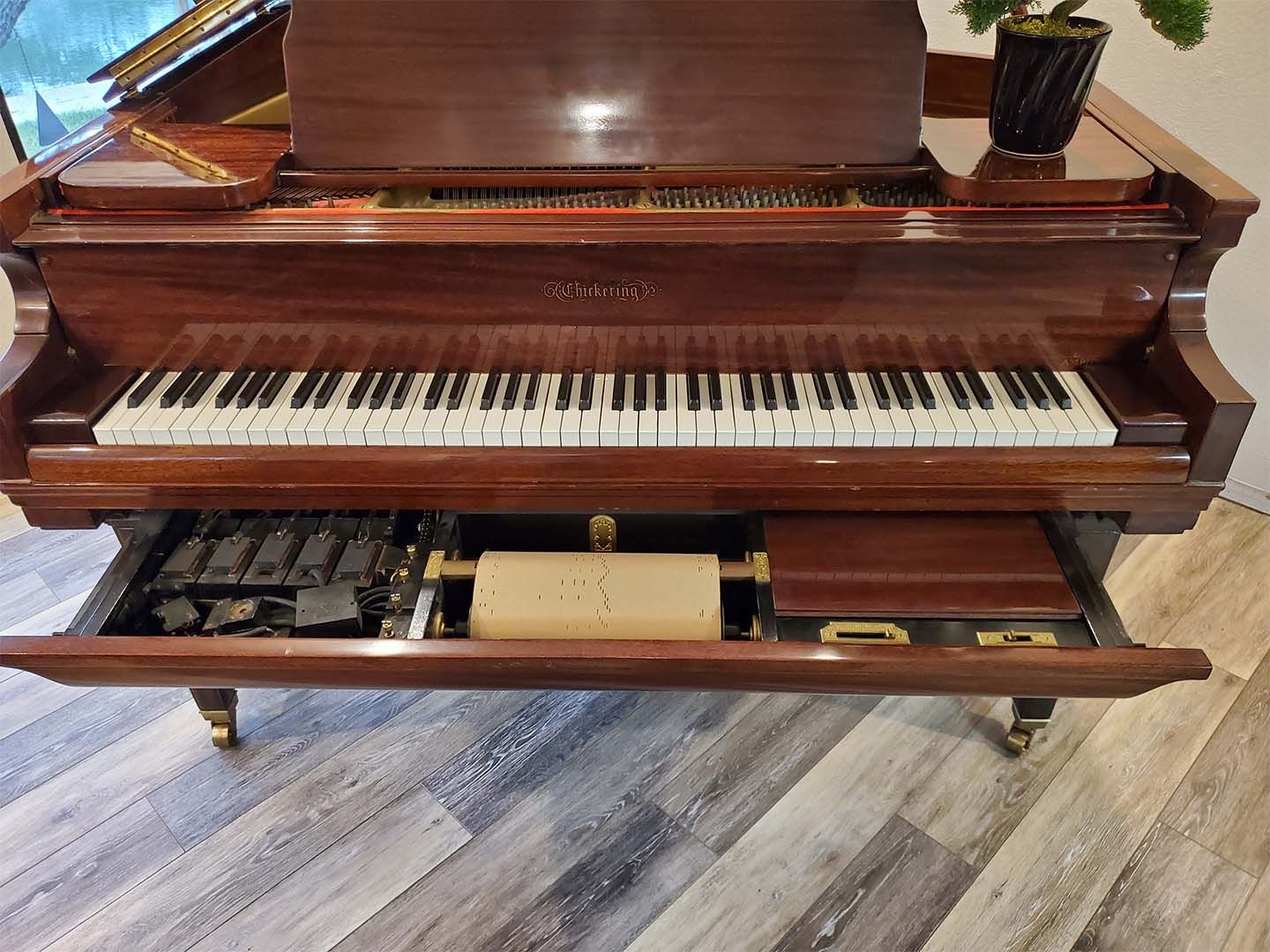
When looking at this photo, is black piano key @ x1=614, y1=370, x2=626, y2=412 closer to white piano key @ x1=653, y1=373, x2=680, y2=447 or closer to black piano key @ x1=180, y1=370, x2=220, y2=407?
white piano key @ x1=653, y1=373, x2=680, y2=447

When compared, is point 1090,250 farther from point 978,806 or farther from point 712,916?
point 712,916

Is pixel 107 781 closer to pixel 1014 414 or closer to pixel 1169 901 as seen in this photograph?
pixel 1014 414

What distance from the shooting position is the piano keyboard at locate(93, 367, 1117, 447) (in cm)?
157

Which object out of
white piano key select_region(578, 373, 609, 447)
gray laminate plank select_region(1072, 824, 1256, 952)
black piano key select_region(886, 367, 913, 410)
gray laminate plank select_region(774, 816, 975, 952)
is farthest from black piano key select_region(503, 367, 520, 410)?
gray laminate plank select_region(1072, 824, 1256, 952)

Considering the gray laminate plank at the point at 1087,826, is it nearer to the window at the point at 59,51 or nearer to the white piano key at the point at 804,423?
the white piano key at the point at 804,423

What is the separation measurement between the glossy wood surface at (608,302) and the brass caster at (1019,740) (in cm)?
83

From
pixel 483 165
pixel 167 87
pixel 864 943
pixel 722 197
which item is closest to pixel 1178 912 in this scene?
Result: pixel 864 943

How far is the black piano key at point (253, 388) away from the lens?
1.65 m

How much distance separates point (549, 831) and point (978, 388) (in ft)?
4.12

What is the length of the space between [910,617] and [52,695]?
2.05 meters

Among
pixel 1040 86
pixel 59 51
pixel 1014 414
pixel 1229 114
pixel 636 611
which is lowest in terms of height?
pixel 636 611

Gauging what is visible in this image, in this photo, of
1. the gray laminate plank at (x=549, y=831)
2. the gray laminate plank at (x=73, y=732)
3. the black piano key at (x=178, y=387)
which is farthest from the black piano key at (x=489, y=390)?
the gray laminate plank at (x=73, y=732)

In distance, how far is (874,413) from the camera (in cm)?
160

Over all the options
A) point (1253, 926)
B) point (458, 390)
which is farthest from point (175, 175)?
point (1253, 926)
